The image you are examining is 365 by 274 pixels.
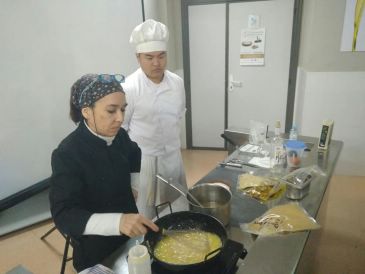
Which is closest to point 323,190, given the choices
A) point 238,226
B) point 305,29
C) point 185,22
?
point 238,226

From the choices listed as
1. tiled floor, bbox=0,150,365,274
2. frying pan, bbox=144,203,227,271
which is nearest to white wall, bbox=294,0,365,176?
tiled floor, bbox=0,150,365,274

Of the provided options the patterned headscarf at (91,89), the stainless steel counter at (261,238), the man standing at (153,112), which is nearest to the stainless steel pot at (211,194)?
the stainless steel counter at (261,238)

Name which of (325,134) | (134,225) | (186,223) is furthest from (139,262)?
(325,134)

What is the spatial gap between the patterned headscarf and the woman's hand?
450mm

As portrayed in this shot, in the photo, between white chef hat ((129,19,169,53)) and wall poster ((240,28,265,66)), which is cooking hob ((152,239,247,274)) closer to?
white chef hat ((129,19,169,53))

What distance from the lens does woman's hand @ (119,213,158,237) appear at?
879 millimetres

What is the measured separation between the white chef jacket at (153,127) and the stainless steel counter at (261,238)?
38 centimetres

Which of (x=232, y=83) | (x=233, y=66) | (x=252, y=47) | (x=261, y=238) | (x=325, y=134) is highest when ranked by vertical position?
(x=252, y=47)

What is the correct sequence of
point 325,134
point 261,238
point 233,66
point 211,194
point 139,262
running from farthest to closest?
1. point 233,66
2. point 325,134
3. point 211,194
4. point 261,238
5. point 139,262

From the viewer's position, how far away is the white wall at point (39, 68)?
6.21 feet

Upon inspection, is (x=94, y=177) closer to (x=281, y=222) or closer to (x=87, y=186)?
(x=87, y=186)

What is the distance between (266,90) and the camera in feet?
11.3

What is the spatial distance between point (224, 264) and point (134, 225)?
0.29 meters

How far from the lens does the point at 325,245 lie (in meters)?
2.02
